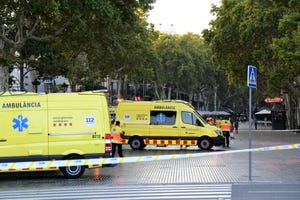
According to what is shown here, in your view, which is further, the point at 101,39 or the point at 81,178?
the point at 101,39

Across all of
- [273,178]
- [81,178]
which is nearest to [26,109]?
[81,178]

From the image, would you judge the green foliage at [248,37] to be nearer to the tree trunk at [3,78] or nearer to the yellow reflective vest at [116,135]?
the yellow reflective vest at [116,135]

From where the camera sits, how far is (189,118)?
1118 inches

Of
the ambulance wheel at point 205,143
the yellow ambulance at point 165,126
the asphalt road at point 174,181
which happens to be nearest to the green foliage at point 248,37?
the yellow ambulance at point 165,126

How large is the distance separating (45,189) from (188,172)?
17.3 ft

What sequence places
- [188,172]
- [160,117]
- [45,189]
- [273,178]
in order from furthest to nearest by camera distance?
[160,117] → [188,172] → [273,178] → [45,189]

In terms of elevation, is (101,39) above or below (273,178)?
above

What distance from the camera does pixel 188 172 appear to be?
58.0ft

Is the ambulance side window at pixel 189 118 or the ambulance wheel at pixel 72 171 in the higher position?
the ambulance side window at pixel 189 118

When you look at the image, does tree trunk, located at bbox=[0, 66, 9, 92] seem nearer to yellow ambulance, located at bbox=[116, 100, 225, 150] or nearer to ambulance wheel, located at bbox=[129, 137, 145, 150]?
yellow ambulance, located at bbox=[116, 100, 225, 150]

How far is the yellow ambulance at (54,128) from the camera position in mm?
16297

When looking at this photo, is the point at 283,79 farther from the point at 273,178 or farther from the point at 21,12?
the point at 273,178

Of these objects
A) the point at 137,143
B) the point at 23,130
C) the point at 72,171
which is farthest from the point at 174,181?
the point at 137,143

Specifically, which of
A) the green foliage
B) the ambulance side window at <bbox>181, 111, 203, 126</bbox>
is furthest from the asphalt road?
the green foliage
